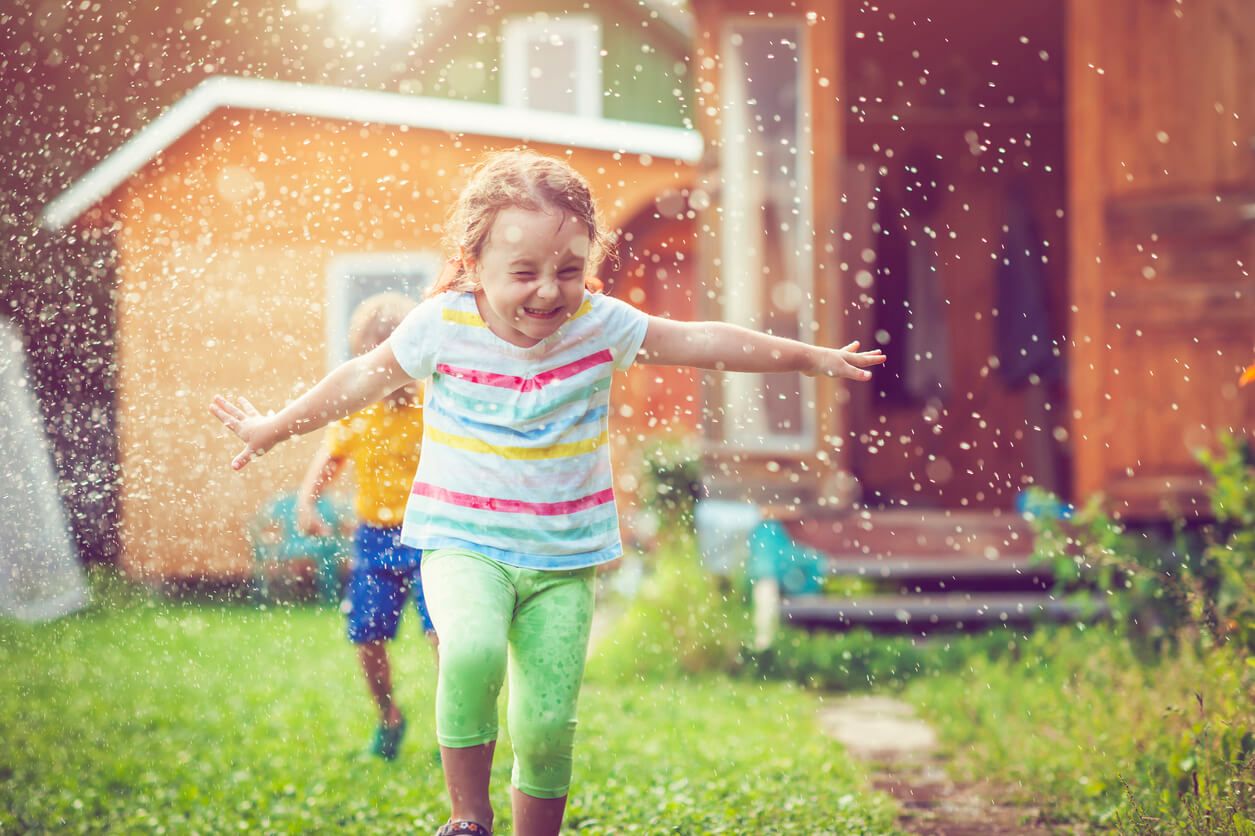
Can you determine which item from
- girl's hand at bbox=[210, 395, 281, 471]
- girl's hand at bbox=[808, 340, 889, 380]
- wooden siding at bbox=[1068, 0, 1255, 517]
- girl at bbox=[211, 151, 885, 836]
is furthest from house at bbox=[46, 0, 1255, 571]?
girl's hand at bbox=[808, 340, 889, 380]

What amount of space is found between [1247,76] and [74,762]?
5876 mm

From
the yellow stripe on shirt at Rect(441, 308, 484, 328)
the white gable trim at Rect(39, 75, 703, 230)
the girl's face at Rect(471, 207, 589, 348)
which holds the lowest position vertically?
the yellow stripe on shirt at Rect(441, 308, 484, 328)

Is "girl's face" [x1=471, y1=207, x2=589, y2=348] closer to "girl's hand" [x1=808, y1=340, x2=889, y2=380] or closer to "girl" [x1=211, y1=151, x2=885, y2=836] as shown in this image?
"girl" [x1=211, y1=151, x2=885, y2=836]

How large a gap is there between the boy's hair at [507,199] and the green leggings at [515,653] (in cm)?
59

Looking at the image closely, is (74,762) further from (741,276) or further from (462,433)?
(741,276)

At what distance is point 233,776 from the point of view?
333 centimetres

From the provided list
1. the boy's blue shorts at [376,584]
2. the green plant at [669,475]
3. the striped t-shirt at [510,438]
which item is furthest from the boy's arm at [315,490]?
the green plant at [669,475]

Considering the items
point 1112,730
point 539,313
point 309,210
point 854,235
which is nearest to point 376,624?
point 539,313

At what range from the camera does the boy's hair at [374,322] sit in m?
3.34

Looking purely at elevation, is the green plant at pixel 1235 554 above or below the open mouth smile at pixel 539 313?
below

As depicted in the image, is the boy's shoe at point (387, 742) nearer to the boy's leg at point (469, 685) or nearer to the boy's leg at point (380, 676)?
the boy's leg at point (380, 676)

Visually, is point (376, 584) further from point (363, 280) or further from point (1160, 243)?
point (363, 280)

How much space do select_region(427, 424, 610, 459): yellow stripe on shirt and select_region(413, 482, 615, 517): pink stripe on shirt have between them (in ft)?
0.28

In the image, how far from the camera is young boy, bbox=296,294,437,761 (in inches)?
133
